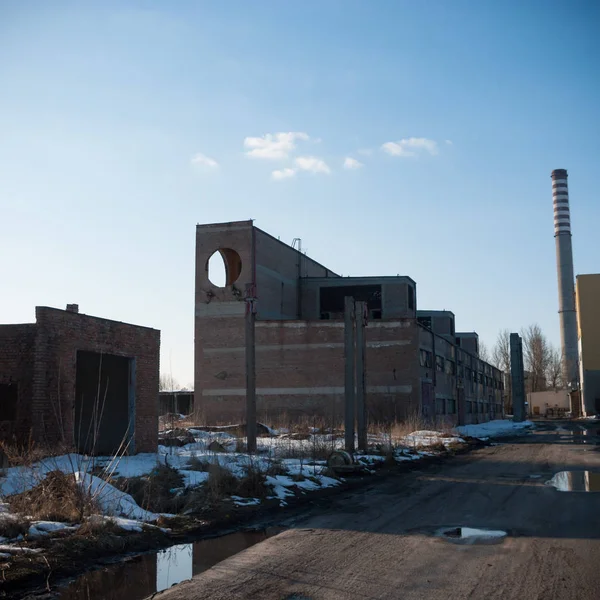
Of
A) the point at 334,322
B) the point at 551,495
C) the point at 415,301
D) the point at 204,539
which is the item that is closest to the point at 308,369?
the point at 334,322

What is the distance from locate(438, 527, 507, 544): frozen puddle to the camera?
27.0ft

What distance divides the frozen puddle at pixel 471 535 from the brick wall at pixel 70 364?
949 cm

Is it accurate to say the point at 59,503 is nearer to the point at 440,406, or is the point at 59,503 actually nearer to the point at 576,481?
the point at 576,481

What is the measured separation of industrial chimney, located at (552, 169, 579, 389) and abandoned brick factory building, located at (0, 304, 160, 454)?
234ft

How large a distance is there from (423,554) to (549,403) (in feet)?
314

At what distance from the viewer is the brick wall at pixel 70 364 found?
1634 cm

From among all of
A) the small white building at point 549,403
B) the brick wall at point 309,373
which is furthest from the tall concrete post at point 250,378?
the small white building at point 549,403

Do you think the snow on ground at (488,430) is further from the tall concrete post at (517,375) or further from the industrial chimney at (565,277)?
the industrial chimney at (565,277)

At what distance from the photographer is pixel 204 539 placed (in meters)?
8.91

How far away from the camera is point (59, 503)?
30.4 ft

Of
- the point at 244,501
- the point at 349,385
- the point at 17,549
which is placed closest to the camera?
the point at 17,549

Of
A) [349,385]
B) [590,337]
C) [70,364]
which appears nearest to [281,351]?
[349,385]

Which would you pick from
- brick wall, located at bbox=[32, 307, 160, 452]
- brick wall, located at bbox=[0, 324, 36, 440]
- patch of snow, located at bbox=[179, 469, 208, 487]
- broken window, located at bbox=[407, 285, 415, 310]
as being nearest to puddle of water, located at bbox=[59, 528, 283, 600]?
patch of snow, located at bbox=[179, 469, 208, 487]

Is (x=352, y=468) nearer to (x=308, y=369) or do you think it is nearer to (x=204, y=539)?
(x=204, y=539)
